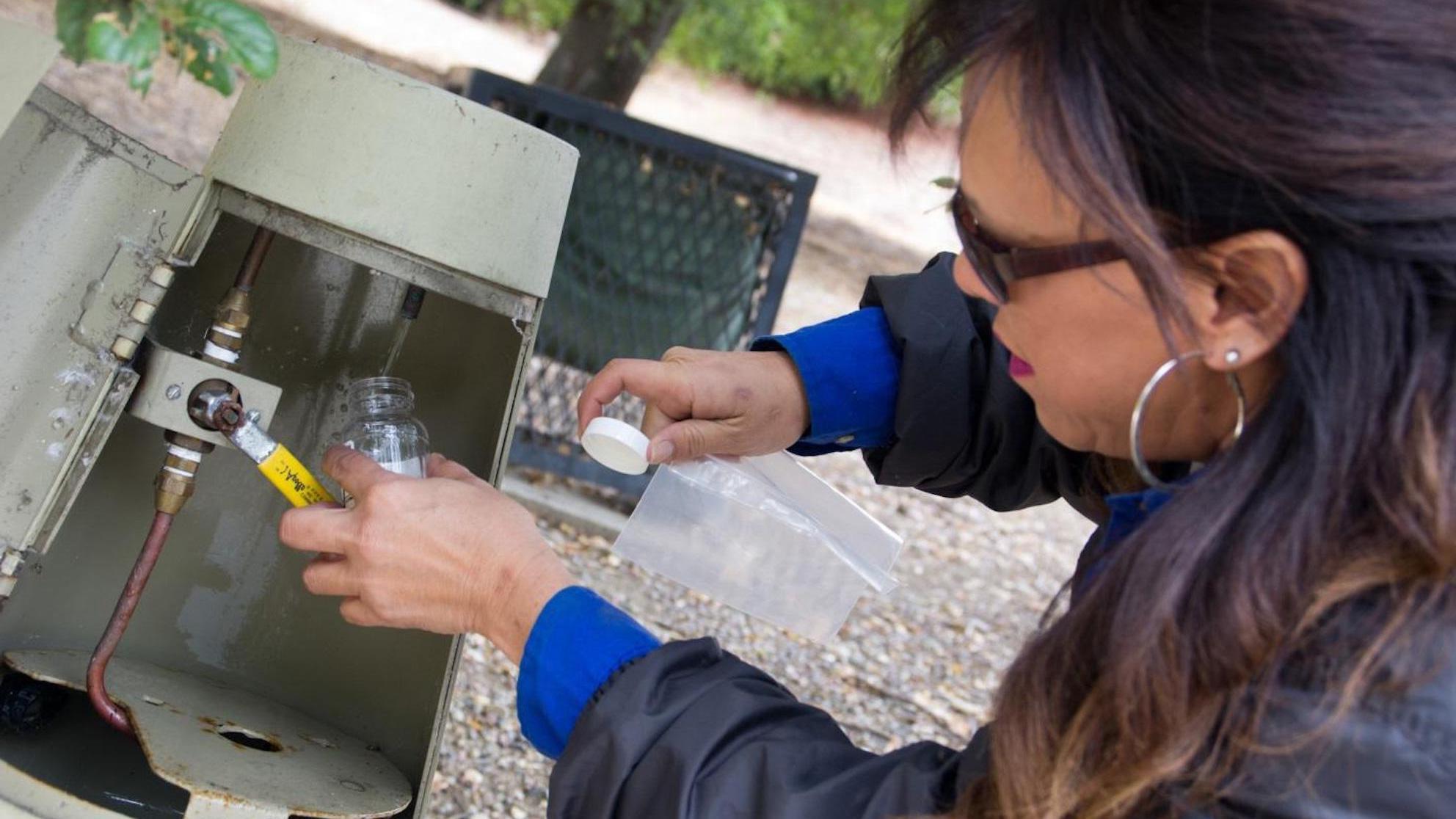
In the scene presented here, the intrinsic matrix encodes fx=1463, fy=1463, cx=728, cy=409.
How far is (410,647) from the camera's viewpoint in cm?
195

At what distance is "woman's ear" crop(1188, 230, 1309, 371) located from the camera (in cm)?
116

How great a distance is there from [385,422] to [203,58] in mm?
754

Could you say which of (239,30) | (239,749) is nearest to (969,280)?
(239,30)

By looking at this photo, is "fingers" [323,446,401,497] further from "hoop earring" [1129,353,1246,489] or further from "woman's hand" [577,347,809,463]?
"hoop earring" [1129,353,1246,489]

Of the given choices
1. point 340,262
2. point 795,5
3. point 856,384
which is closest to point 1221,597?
point 856,384

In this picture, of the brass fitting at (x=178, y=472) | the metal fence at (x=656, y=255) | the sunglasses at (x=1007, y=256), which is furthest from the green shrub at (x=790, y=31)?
the sunglasses at (x=1007, y=256)

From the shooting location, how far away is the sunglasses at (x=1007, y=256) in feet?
4.14

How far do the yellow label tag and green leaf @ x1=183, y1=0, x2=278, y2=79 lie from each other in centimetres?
54

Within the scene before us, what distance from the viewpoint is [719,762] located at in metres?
1.33

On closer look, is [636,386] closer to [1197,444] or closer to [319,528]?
[319,528]

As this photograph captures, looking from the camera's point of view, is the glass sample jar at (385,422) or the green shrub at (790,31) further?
the green shrub at (790,31)

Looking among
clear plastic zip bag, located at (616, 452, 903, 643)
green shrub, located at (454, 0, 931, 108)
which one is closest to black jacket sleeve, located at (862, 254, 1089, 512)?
clear plastic zip bag, located at (616, 452, 903, 643)

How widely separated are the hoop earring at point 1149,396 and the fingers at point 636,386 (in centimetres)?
66

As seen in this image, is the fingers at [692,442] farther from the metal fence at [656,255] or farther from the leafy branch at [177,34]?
the metal fence at [656,255]
